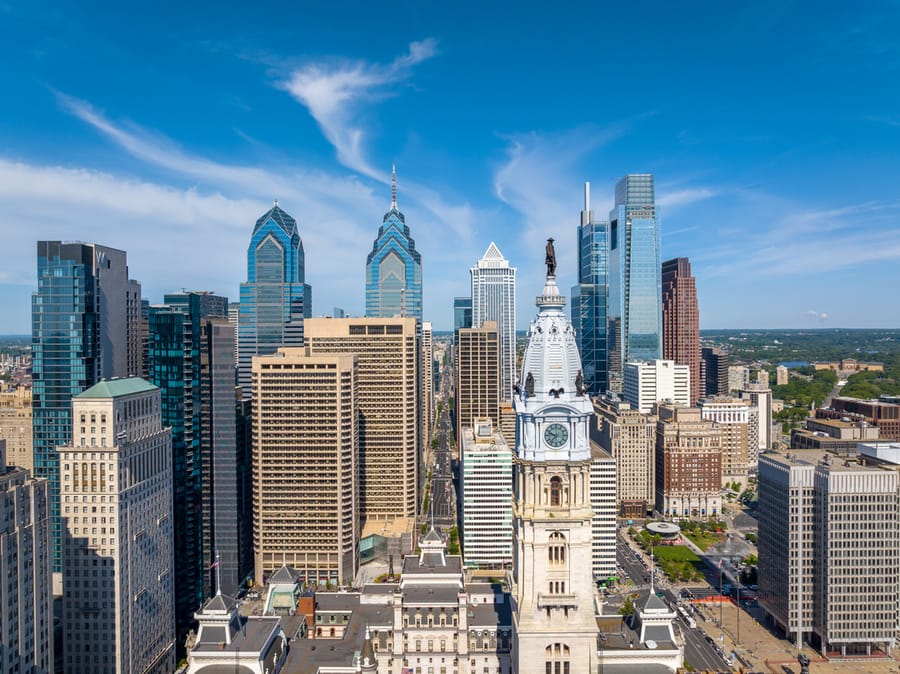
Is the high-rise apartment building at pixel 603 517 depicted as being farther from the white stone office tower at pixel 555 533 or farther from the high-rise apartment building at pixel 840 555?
the white stone office tower at pixel 555 533

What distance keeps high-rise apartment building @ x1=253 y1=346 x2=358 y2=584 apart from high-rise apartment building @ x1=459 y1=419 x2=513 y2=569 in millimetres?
27702

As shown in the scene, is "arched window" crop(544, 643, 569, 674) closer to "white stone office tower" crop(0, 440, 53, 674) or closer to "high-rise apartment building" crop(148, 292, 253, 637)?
"white stone office tower" crop(0, 440, 53, 674)

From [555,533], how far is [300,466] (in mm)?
97423

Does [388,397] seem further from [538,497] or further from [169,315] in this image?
[538,497]

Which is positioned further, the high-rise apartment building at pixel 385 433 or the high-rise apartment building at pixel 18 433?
the high-rise apartment building at pixel 385 433

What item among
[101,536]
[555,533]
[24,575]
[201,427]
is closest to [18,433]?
[201,427]

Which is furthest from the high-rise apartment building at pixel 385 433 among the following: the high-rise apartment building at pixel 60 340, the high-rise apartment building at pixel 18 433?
the high-rise apartment building at pixel 60 340

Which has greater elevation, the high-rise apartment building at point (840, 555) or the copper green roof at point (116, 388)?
the copper green roof at point (116, 388)

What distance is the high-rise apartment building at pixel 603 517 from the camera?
6230 inches

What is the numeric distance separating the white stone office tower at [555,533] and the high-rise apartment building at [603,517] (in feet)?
282

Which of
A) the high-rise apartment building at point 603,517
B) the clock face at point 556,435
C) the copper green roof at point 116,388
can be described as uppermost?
the copper green roof at point 116,388

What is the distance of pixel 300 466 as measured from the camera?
161 meters

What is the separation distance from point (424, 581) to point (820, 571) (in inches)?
2696

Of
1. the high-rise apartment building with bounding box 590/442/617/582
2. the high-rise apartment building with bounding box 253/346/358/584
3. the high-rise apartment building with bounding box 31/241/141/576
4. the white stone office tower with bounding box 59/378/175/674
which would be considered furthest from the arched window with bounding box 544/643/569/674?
the high-rise apartment building with bounding box 253/346/358/584
